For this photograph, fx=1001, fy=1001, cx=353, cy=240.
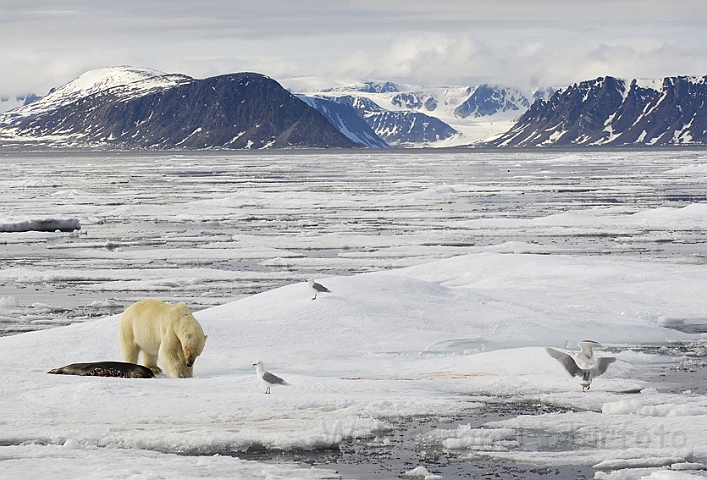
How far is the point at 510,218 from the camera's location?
1374 inches

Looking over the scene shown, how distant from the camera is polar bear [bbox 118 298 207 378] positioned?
379 inches

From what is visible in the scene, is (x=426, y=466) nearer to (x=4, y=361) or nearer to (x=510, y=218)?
(x=4, y=361)

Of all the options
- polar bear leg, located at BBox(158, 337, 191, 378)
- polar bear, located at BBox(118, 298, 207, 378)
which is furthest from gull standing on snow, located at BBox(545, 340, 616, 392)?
polar bear leg, located at BBox(158, 337, 191, 378)

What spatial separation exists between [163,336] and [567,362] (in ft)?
13.0

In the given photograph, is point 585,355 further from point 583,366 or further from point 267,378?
point 267,378

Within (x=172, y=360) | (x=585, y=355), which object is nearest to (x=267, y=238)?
Result: (x=172, y=360)

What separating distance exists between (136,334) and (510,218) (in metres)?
26.0

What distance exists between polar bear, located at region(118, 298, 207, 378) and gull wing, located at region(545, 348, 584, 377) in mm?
3420

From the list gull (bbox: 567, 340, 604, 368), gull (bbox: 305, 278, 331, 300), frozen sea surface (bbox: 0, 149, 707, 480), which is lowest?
frozen sea surface (bbox: 0, 149, 707, 480)

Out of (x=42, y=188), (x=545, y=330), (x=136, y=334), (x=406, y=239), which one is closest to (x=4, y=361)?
(x=136, y=334)

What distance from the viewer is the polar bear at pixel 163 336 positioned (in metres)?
9.62

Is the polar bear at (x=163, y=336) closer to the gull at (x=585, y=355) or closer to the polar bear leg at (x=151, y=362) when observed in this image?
the polar bear leg at (x=151, y=362)

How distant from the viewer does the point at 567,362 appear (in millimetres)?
9781

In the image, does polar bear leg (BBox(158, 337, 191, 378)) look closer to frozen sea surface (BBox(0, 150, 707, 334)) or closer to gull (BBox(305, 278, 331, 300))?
gull (BBox(305, 278, 331, 300))
